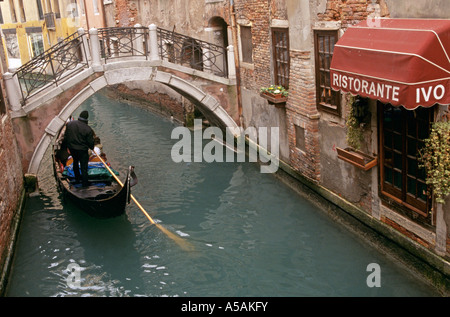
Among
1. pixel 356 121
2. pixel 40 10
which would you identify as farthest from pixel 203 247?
pixel 40 10

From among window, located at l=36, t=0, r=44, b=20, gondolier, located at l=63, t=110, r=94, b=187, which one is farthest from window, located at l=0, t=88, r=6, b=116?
window, located at l=36, t=0, r=44, b=20

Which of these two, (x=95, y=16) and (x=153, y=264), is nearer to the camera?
(x=153, y=264)

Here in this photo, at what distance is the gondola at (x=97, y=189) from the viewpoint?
7277 mm

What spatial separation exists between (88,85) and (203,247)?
394cm

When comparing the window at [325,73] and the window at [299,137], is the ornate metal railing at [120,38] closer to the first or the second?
the window at [299,137]

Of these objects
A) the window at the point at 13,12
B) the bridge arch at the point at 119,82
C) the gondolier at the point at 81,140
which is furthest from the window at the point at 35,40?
the gondolier at the point at 81,140

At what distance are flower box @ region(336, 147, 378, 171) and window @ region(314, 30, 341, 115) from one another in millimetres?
607

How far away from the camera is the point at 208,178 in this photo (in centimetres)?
954

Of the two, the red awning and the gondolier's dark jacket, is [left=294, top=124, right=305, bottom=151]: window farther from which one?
the gondolier's dark jacket

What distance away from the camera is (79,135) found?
7.96 meters

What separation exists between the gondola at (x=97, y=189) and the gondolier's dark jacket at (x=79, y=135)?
622 mm
